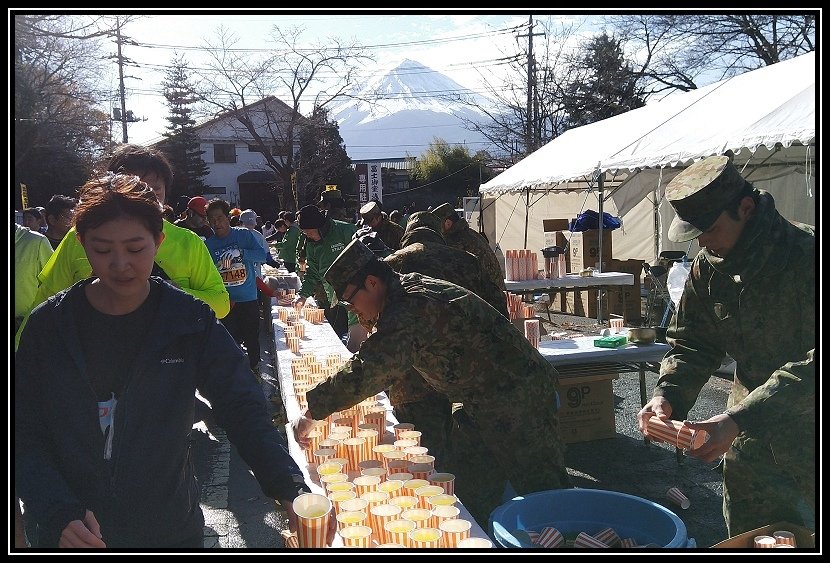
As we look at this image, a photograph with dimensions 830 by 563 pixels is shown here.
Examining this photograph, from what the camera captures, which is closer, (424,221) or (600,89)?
(424,221)

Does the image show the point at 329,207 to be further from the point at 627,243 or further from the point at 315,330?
the point at 627,243

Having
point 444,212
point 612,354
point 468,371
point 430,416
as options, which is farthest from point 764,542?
point 444,212

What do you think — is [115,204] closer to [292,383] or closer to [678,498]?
[292,383]

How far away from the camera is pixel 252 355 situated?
755 centimetres

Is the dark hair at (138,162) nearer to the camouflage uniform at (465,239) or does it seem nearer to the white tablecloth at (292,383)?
the white tablecloth at (292,383)

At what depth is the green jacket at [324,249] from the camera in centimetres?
709

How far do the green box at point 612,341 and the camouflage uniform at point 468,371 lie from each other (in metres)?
2.82

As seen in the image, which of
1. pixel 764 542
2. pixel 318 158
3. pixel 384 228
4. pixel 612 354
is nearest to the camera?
pixel 764 542

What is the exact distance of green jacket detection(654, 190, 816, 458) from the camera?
220cm

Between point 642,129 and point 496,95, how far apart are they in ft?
66.2

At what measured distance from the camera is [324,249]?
7117 mm

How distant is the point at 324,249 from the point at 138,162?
434 cm

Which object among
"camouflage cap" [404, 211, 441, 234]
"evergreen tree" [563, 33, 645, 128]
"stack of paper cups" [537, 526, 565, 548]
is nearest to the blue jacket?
"stack of paper cups" [537, 526, 565, 548]

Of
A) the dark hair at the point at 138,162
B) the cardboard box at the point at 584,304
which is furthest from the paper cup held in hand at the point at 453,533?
the cardboard box at the point at 584,304
